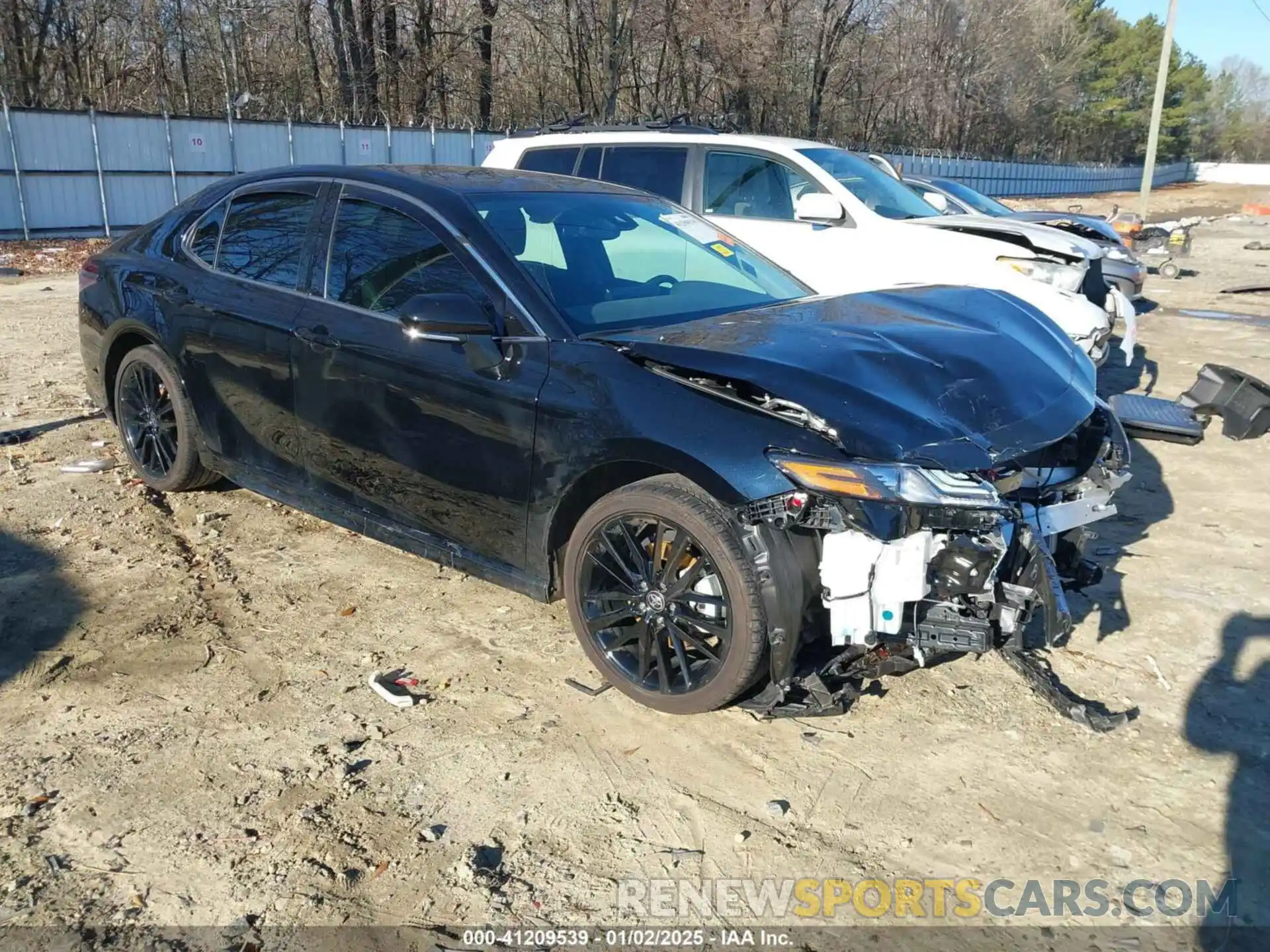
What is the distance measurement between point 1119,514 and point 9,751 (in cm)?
524

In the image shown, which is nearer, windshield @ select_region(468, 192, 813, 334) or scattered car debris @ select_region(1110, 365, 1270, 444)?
windshield @ select_region(468, 192, 813, 334)

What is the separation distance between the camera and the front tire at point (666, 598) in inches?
122

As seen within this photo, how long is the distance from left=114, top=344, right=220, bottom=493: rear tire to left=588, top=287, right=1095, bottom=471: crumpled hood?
8.46ft

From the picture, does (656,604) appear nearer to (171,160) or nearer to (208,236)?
(208,236)

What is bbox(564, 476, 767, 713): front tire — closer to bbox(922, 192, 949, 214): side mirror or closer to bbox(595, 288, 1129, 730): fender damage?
bbox(595, 288, 1129, 730): fender damage

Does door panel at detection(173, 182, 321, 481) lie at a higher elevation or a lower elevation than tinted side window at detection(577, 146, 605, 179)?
lower

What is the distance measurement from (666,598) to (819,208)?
5075 mm

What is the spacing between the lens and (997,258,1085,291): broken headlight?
7.63m

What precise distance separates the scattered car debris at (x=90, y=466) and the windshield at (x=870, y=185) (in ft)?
18.3

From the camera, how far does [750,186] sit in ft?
26.6

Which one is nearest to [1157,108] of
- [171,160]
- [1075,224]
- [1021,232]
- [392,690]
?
[1075,224]

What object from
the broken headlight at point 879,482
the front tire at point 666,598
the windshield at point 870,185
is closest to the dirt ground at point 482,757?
the front tire at point 666,598

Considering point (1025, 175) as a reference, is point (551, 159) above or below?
below

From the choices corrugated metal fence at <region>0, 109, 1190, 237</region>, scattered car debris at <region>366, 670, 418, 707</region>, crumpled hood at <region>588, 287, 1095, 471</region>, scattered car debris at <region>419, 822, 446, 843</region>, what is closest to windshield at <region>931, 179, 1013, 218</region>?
corrugated metal fence at <region>0, 109, 1190, 237</region>
